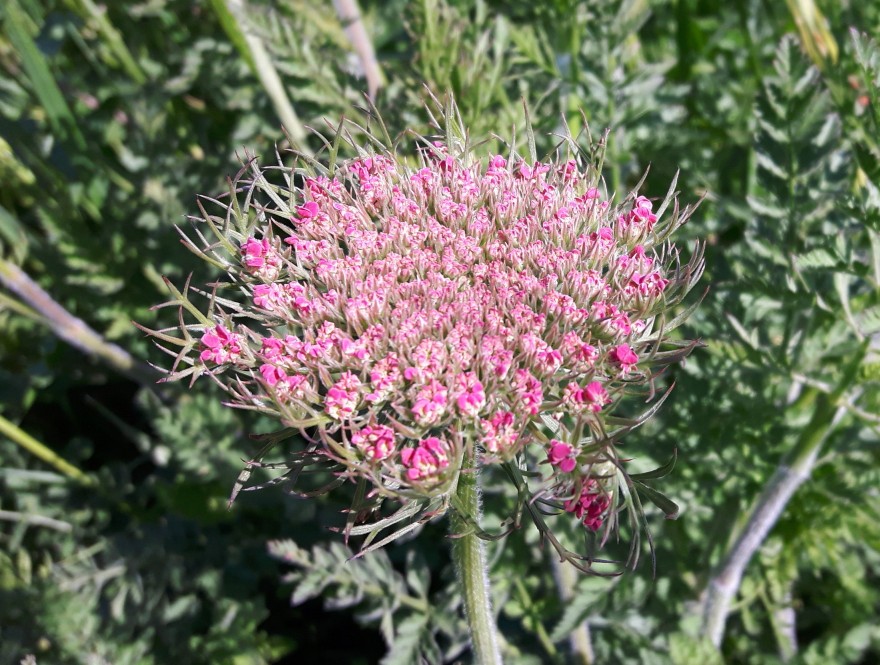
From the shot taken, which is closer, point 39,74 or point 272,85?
point 39,74

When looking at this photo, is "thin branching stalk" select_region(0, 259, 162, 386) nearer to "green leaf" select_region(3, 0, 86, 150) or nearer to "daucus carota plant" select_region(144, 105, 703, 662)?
"green leaf" select_region(3, 0, 86, 150)

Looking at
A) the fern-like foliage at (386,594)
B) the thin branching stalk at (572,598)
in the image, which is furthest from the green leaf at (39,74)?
the thin branching stalk at (572,598)

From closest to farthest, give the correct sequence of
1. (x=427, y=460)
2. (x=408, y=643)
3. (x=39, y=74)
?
(x=427, y=460)
(x=408, y=643)
(x=39, y=74)

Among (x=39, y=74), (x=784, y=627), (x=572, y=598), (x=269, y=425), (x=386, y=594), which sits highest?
(x=39, y=74)

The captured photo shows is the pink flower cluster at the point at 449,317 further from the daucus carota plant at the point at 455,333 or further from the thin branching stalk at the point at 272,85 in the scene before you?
the thin branching stalk at the point at 272,85

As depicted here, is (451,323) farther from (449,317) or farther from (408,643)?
(408,643)

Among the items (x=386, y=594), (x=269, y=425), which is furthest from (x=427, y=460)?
(x=269, y=425)

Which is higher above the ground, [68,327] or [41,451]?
[68,327]

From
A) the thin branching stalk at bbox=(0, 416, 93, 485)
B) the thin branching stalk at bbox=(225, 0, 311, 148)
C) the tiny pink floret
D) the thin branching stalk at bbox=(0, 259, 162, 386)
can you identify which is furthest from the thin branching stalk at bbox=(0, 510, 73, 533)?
the tiny pink floret

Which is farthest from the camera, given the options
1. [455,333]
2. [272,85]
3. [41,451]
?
[41,451]
